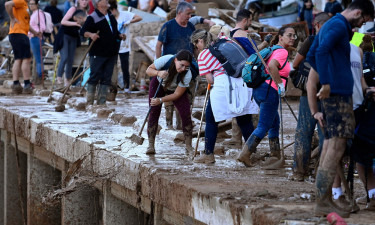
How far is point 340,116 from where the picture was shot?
568cm

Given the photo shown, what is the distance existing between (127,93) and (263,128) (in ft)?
29.5

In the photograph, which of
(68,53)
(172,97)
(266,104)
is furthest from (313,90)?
(68,53)

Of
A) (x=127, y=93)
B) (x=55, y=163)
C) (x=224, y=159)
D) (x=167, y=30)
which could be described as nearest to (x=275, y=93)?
(x=224, y=159)

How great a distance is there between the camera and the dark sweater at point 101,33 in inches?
510

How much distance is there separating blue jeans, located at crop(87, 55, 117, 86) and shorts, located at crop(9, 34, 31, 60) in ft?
11.0

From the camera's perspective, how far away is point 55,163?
1174 cm

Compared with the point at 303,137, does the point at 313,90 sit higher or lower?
higher

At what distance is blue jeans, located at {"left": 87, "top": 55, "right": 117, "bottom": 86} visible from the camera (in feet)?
42.9

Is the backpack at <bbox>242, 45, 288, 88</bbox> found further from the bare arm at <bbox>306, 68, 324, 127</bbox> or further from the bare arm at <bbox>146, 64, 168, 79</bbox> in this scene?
the bare arm at <bbox>306, 68, 324, 127</bbox>

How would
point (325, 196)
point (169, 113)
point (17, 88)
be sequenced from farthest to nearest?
point (17, 88) → point (169, 113) → point (325, 196)

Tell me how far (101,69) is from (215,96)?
207 inches

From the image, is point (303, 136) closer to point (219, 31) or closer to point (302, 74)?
point (302, 74)

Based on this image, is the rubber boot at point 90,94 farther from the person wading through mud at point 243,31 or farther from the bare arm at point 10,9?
the person wading through mud at point 243,31

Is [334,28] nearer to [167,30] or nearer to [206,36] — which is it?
[206,36]
